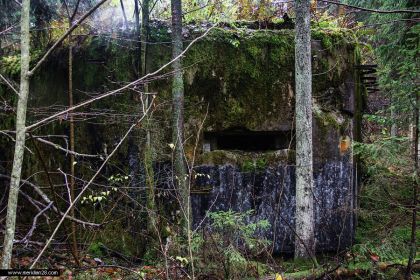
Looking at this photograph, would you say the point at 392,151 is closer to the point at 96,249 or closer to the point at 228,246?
the point at 228,246

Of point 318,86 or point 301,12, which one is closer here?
point 301,12

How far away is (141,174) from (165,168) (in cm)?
41

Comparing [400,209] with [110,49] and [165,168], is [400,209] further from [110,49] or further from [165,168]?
[110,49]

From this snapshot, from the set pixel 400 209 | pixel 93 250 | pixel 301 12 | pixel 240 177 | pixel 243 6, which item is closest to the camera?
pixel 400 209

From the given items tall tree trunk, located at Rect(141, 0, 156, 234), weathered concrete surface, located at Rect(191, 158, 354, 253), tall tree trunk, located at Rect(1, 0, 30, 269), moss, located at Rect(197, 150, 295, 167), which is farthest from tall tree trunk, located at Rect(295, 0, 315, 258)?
tall tree trunk, located at Rect(1, 0, 30, 269)

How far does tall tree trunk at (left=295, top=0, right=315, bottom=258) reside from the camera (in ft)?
17.9

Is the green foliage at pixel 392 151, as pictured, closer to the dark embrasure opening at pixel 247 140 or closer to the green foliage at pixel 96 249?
the dark embrasure opening at pixel 247 140

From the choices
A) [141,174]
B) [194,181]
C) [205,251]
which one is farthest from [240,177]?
[205,251]

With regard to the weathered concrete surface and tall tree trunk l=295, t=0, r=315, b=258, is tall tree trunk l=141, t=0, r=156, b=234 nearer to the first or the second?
the weathered concrete surface

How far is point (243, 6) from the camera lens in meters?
8.27

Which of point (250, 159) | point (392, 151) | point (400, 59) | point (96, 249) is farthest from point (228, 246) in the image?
point (400, 59)

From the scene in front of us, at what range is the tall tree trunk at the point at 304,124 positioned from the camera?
215 inches

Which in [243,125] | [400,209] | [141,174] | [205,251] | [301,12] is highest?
[301,12]

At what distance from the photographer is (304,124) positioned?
5543 mm
